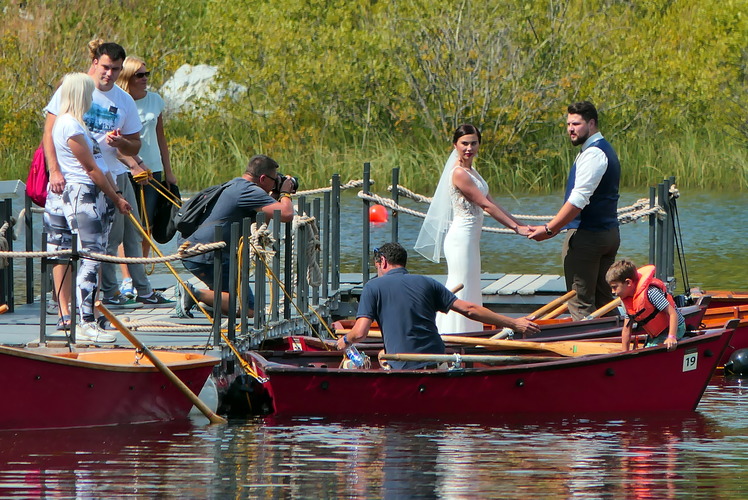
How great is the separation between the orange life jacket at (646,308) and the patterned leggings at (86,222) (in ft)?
11.2

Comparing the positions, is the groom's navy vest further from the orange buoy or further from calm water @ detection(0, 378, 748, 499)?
the orange buoy

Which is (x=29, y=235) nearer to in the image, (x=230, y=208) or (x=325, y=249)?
(x=230, y=208)

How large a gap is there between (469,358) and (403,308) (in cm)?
57

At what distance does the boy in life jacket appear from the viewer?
948 cm

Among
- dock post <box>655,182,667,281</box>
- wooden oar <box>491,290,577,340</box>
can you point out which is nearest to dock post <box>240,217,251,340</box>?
wooden oar <box>491,290,577,340</box>

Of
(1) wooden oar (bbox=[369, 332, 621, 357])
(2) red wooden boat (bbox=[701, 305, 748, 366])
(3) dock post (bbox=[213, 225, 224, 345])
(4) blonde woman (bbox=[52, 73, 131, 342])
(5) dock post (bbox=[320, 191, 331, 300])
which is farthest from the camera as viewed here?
(5) dock post (bbox=[320, 191, 331, 300])

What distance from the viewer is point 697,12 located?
35688 millimetres

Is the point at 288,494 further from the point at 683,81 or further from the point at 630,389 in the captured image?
the point at 683,81

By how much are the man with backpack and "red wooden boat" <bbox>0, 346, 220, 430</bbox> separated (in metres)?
1.19

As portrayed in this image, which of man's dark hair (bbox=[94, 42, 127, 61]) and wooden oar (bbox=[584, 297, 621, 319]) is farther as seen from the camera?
wooden oar (bbox=[584, 297, 621, 319])

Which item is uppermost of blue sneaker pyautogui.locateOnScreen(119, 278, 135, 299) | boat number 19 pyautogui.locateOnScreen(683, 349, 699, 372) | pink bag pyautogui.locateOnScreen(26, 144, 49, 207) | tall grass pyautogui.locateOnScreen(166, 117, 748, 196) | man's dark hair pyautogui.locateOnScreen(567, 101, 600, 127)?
tall grass pyautogui.locateOnScreen(166, 117, 748, 196)

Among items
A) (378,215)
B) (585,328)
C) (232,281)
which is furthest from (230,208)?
(378,215)

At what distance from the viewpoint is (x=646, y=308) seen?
9625 mm

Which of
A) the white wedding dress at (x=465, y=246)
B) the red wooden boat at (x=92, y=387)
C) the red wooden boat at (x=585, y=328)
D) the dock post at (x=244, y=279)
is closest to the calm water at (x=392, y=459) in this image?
the red wooden boat at (x=92, y=387)
